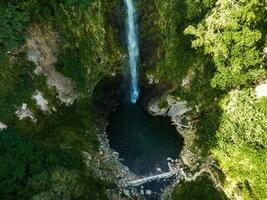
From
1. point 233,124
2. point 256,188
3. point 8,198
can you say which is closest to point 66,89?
point 8,198

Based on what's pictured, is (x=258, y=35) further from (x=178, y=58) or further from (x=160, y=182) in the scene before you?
(x=160, y=182)

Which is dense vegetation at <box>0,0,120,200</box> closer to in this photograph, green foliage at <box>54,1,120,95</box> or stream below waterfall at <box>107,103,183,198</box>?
green foliage at <box>54,1,120,95</box>

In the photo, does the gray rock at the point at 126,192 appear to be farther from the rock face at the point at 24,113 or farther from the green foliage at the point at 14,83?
the green foliage at the point at 14,83

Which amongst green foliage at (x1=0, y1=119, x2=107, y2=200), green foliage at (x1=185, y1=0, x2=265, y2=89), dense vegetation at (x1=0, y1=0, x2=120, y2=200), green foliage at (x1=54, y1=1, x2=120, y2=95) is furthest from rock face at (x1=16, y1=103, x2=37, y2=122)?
green foliage at (x1=185, y1=0, x2=265, y2=89)

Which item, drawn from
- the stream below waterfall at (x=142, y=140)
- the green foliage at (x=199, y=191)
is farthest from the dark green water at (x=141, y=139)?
the green foliage at (x=199, y=191)

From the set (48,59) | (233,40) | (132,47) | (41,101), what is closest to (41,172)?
(41,101)

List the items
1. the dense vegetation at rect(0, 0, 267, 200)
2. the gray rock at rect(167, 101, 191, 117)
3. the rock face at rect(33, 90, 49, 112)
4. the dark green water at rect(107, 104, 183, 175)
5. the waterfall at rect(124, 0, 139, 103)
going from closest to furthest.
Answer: the dense vegetation at rect(0, 0, 267, 200) → the rock face at rect(33, 90, 49, 112) → the dark green water at rect(107, 104, 183, 175) → the waterfall at rect(124, 0, 139, 103) → the gray rock at rect(167, 101, 191, 117)

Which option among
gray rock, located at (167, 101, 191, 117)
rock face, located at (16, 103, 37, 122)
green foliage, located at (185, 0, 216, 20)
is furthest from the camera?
gray rock, located at (167, 101, 191, 117)
